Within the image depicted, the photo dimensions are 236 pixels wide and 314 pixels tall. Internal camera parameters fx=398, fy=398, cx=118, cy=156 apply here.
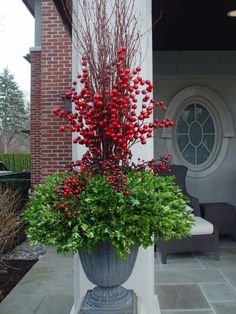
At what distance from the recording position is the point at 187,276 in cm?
419

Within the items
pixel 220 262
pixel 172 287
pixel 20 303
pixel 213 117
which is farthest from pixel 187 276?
pixel 213 117

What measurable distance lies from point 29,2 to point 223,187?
20.3 ft

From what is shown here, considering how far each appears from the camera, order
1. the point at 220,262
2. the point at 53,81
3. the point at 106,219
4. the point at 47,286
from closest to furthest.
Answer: the point at 106,219
the point at 47,286
the point at 220,262
the point at 53,81

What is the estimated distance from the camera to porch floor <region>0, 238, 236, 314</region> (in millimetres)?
3371

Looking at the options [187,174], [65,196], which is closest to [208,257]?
[187,174]

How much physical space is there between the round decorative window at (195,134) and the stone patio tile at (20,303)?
372 cm

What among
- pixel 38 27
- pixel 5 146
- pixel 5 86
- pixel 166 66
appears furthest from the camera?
pixel 5 86

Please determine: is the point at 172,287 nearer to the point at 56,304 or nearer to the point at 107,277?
the point at 56,304

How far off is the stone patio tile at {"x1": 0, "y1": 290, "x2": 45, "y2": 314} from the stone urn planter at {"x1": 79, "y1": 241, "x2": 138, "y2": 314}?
1402mm

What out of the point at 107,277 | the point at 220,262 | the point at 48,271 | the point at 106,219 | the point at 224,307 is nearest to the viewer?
the point at 106,219

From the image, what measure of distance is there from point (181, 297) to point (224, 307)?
410 mm

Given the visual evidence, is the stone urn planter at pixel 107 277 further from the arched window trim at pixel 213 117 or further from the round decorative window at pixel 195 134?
the round decorative window at pixel 195 134

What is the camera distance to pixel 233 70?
6500mm

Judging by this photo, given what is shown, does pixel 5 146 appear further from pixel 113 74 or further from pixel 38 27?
pixel 113 74
